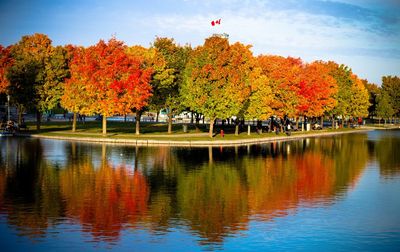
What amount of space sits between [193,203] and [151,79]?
5782 cm

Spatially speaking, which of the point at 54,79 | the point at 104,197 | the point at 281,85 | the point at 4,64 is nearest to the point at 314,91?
the point at 281,85

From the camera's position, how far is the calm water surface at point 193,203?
2262cm

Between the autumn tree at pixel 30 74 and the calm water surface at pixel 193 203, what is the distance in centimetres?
3467

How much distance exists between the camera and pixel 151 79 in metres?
86.4

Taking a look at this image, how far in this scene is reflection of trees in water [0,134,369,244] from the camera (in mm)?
26156

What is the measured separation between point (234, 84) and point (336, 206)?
176 feet

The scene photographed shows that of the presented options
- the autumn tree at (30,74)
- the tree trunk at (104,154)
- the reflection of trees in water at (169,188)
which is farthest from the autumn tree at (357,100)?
the tree trunk at (104,154)

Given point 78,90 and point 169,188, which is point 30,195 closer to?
point 169,188

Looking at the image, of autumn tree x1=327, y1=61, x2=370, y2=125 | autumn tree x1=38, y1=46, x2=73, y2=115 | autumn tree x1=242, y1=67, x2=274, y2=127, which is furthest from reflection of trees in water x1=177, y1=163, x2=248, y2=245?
autumn tree x1=327, y1=61, x2=370, y2=125

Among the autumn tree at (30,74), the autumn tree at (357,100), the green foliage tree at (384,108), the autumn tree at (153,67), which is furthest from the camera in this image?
the green foliage tree at (384,108)

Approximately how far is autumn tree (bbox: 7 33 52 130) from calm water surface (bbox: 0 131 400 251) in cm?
3467

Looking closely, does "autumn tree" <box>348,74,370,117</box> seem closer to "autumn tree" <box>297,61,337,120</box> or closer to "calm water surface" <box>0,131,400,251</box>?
"autumn tree" <box>297,61,337,120</box>

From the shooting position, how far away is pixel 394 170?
161 ft

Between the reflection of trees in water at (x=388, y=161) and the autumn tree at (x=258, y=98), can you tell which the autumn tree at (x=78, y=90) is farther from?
the reflection of trees in water at (x=388, y=161)
